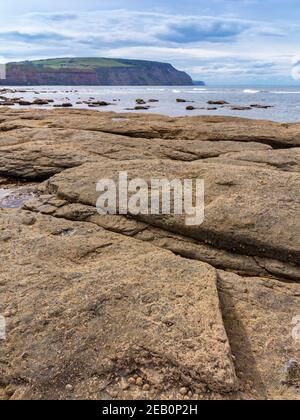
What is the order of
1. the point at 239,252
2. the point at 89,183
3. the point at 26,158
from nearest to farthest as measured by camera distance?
the point at 239,252, the point at 89,183, the point at 26,158

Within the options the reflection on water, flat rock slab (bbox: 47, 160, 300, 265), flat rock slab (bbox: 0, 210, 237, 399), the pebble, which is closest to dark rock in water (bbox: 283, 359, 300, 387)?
flat rock slab (bbox: 0, 210, 237, 399)

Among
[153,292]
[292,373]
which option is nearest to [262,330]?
[292,373]

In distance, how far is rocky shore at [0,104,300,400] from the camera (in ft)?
17.5

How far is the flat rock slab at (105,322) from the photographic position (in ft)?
17.3

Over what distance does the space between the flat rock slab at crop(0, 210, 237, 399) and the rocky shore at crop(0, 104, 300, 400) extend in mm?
16

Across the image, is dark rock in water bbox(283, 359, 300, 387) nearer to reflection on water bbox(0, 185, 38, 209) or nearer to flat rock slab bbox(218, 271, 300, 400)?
flat rock slab bbox(218, 271, 300, 400)

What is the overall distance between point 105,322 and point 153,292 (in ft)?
3.15

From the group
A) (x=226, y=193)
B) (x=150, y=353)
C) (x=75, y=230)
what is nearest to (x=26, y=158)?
(x=75, y=230)

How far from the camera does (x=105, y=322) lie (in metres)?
6.02
